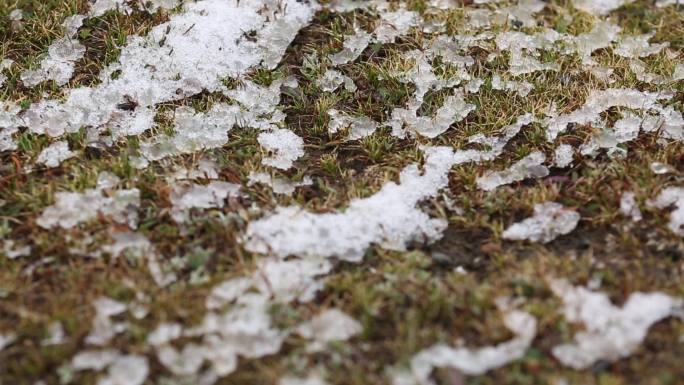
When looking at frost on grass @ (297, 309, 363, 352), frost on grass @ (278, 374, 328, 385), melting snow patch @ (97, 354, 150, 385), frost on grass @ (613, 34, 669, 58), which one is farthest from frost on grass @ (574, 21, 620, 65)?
melting snow patch @ (97, 354, 150, 385)

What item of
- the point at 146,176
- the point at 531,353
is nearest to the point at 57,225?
the point at 146,176

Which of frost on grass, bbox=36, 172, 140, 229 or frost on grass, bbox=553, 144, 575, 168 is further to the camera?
frost on grass, bbox=553, 144, 575, 168

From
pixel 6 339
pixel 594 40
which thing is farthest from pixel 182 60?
pixel 594 40

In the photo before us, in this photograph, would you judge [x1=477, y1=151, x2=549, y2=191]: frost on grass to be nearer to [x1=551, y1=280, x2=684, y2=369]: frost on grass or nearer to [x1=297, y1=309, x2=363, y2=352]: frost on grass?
[x1=551, y1=280, x2=684, y2=369]: frost on grass

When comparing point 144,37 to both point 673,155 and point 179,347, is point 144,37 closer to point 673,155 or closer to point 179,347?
point 179,347

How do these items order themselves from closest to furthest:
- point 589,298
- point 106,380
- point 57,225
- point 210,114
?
point 106,380 → point 589,298 → point 57,225 → point 210,114

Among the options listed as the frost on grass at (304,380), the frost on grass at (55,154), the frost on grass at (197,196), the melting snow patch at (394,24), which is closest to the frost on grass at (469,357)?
the frost on grass at (304,380)

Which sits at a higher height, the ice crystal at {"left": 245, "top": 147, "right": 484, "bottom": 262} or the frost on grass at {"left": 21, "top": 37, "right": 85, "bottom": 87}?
the frost on grass at {"left": 21, "top": 37, "right": 85, "bottom": 87}
